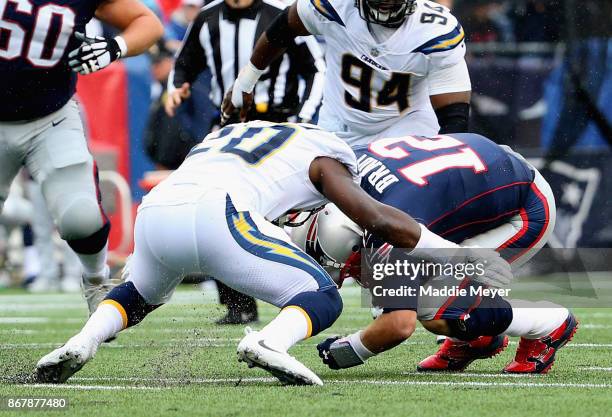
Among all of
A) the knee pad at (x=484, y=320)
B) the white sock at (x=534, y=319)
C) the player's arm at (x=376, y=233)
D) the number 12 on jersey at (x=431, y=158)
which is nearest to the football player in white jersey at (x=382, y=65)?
Result: the number 12 on jersey at (x=431, y=158)

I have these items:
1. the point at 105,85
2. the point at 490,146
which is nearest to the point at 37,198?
the point at 105,85

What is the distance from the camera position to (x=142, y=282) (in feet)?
13.8

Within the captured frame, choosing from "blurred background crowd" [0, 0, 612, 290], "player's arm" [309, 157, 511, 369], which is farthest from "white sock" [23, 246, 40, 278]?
"player's arm" [309, 157, 511, 369]

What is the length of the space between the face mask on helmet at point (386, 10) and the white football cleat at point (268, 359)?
1.98 metres

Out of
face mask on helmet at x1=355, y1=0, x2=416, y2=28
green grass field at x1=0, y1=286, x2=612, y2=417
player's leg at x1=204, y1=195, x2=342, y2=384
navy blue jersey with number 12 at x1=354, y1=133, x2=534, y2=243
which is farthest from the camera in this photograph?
face mask on helmet at x1=355, y1=0, x2=416, y2=28

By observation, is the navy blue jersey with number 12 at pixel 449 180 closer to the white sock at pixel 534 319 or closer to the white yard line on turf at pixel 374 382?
the white sock at pixel 534 319

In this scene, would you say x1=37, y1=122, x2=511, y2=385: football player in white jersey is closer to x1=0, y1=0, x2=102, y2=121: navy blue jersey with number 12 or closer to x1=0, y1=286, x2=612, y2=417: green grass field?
x1=0, y1=286, x2=612, y2=417: green grass field

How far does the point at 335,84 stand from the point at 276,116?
124cm

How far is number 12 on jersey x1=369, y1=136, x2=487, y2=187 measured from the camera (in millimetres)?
4363

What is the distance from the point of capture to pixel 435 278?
4.43 m

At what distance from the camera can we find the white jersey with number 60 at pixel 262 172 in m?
4.00

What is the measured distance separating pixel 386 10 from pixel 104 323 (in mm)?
1982

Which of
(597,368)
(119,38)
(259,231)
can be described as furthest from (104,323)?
(119,38)

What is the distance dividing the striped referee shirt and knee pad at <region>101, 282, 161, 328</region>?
2.79 metres
